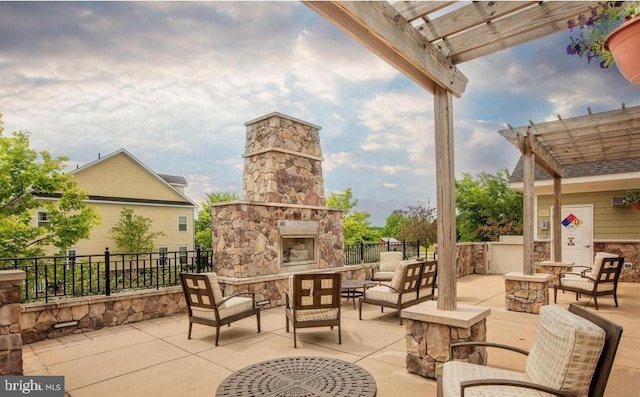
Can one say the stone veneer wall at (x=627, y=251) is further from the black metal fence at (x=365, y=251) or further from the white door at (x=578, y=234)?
the black metal fence at (x=365, y=251)

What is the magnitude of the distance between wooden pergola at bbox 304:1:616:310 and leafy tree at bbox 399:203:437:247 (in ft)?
35.6

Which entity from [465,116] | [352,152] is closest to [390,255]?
[465,116]

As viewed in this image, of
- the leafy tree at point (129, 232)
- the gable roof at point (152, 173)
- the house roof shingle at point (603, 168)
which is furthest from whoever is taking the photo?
the leafy tree at point (129, 232)

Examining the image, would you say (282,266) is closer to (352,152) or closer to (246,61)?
(246,61)

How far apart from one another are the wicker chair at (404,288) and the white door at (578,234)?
22.3 feet

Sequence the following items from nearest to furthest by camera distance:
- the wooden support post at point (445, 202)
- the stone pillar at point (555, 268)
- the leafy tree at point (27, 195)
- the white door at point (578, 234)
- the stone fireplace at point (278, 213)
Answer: the wooden support post at point (445, 202)
the stone fireplace at point (278, 213)
the stone pillar at point (555, 268)
the leafy tree at point (27, 195)
the white door at point (578, 234)

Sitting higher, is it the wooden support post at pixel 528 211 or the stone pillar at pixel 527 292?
the wooden support post at pixel 528 211

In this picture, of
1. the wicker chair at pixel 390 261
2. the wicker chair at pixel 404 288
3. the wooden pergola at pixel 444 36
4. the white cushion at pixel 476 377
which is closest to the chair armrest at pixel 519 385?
the white cushion at pixel 476 377

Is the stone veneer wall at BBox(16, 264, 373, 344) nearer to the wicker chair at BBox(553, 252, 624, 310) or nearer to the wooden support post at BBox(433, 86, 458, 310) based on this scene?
the wooden support post at BBox(433, 86, 458, 310)

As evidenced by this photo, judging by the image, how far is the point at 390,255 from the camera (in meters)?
8.67

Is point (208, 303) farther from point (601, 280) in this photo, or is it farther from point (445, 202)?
point (601, 280)

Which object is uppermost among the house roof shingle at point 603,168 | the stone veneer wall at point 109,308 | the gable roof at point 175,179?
the gable roof at point 175,179

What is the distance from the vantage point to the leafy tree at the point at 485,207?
1807 centimetres

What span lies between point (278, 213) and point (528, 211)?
4762 millimetres
